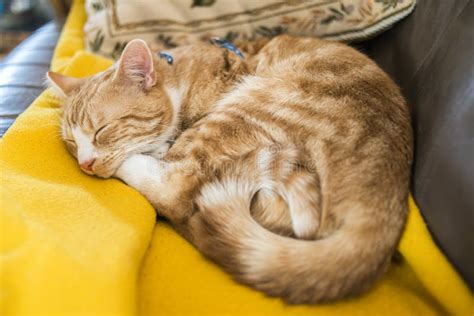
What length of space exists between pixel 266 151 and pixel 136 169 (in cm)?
40

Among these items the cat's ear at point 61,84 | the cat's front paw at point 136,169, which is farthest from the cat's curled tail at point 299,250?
the cat's ear at point 61,84

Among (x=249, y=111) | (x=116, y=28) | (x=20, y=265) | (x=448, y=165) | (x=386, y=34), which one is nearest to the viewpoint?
(x=20, y=265)

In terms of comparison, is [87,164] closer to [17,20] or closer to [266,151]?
[266,151]

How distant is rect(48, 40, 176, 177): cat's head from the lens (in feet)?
3.81

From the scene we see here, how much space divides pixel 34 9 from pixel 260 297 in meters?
3.27

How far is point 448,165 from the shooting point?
913mm

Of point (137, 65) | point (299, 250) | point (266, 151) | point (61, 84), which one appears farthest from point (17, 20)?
point (299, 250)

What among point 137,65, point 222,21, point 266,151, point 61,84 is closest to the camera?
point 266,151

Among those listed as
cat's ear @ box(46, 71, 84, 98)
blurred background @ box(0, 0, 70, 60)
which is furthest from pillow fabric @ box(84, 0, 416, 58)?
blurred background @ box(0, 0, 70, 60)

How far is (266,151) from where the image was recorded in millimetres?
1062

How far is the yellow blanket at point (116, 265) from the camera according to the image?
2.54ft

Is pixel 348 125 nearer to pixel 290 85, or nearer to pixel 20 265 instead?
pixel 290 85

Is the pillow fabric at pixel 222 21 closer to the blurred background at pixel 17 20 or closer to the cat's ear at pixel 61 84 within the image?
the cat's ear at pixel 61 84

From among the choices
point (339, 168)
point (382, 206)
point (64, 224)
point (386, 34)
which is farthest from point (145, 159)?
point (386, 34)
